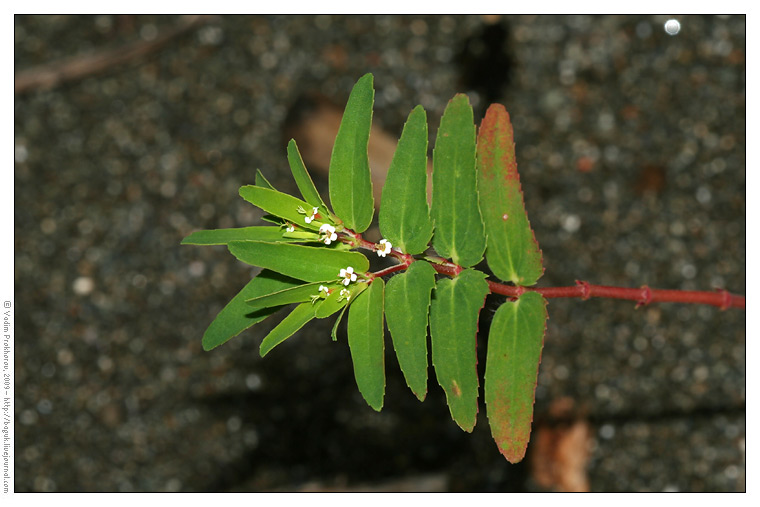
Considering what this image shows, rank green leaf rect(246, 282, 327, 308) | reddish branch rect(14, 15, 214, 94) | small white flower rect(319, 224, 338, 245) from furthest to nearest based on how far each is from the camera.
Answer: reddish branch rect(14, 15, 214, 94), small white flower rect(319, 224, 338, 245), green leaf rect(246, 282, 327, 308)

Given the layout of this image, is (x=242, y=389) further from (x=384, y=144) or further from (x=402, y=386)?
(x=384, y=144)

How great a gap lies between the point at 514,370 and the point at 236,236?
658 mm

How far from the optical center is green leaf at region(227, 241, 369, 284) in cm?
130

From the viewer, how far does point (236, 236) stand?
1.46 metres

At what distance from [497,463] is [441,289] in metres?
1.79

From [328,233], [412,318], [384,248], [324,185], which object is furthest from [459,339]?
[324,185]

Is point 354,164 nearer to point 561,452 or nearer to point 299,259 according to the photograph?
point 299,259

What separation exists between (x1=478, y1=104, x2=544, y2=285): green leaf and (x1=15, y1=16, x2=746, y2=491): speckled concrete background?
1.49m

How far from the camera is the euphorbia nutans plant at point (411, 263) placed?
4.49 feet

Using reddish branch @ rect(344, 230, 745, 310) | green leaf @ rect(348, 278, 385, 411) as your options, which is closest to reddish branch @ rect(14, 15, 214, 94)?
reddish branch @ rect(344, 230, 745, 310)

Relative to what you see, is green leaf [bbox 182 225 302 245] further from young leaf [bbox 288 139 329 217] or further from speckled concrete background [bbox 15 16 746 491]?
speckled concrete background [bbox 15 16 746 491]

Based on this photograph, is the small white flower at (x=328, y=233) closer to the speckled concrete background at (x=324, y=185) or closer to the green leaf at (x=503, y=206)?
the green leaf at (x=503, y=206)

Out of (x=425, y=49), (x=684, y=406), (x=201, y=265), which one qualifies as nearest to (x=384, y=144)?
(x=425, y=49)

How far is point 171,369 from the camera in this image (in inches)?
124
